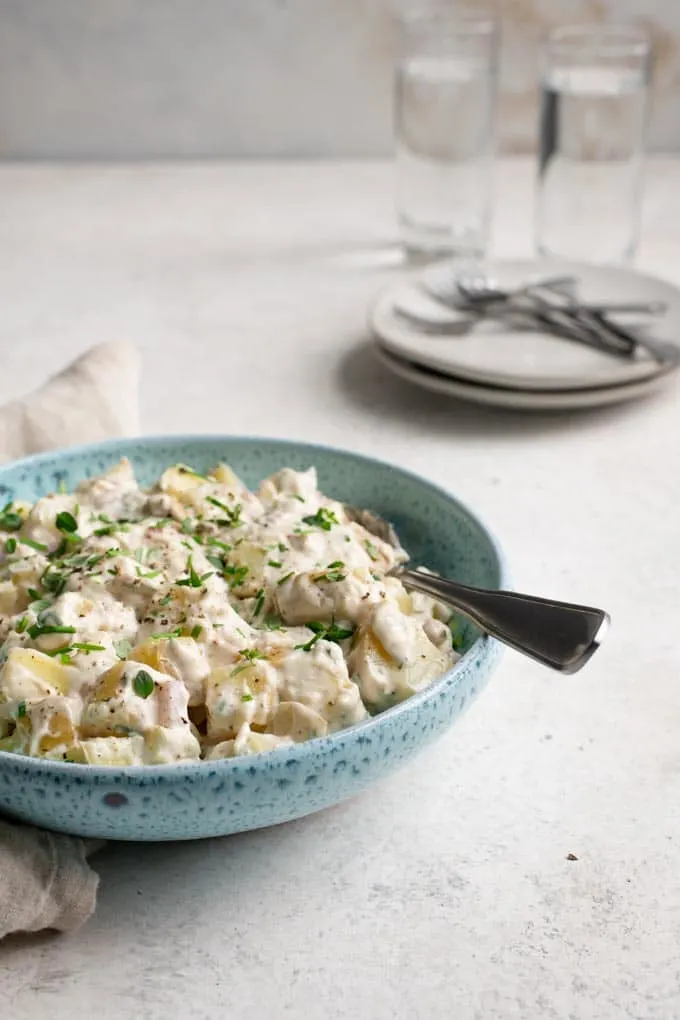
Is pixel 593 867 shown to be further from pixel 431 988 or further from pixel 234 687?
pixel 234 687

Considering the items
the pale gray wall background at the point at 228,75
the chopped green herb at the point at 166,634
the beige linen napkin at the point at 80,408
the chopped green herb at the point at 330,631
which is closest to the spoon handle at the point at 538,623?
the chopped green herb at the point at 330,631

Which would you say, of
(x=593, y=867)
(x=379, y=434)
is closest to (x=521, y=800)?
(x=593, y=867)

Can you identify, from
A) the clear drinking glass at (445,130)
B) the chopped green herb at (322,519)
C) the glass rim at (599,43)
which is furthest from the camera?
the clear drinking glass at (445,130)

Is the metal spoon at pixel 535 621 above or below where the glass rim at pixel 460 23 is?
below

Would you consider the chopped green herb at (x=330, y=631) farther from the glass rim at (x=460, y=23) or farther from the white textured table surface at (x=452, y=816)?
the glass rim at (x=460, y=23)

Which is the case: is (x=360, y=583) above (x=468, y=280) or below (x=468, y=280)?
above

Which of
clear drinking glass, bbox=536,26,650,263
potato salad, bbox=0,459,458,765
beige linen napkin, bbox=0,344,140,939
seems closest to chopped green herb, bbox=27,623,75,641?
potato salad, bbox=0,459,458,765

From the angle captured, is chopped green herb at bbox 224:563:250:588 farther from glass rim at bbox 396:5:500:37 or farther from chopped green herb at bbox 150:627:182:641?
glass rim at bbox 396:5:500:37
